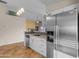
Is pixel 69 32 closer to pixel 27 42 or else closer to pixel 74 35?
pixel 74 35

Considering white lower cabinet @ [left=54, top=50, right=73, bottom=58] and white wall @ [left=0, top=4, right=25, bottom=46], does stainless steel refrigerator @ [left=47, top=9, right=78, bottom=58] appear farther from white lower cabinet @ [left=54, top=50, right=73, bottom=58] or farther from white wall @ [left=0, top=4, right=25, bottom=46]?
white wall @ [left=0, top=4, right=25, bottom=46]

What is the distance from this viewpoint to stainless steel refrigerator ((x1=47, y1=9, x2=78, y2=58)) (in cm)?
219

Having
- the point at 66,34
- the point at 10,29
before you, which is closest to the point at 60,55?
the point at 66,34

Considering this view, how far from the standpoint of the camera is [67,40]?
7.89 feet

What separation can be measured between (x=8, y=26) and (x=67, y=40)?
18.1 ft

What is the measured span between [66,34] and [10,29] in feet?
18.2

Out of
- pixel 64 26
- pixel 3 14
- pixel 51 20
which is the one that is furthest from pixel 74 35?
pixel 3 14

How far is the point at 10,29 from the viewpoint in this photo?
7020 mm

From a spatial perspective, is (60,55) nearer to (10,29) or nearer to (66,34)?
(66,34)

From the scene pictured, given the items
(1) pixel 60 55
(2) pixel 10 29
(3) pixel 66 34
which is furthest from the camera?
(2) pixel 10 29

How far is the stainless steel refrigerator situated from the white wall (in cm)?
473

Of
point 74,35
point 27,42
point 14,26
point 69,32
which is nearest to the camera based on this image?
point 74,35

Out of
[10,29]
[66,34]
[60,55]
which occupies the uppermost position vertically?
[10,29]

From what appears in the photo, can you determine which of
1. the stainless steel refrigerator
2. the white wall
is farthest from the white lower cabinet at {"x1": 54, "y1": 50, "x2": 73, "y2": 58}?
the white wall
